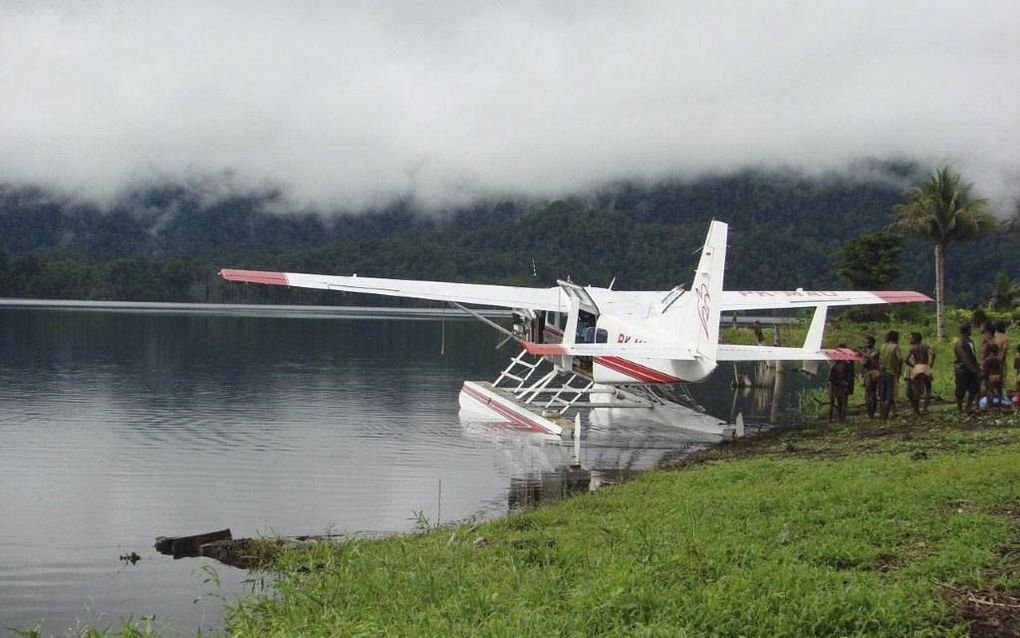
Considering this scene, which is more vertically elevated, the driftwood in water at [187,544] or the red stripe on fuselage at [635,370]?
the red stripe on fuselage at [635,370]

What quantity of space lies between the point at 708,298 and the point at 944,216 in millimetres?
30672

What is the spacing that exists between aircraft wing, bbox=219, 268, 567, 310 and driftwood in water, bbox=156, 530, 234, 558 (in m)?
9.49

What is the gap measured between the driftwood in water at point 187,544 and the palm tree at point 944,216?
37.4 metres

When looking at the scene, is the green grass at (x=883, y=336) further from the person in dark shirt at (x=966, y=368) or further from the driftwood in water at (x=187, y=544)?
the driftwood in water at (x=187, y=544)

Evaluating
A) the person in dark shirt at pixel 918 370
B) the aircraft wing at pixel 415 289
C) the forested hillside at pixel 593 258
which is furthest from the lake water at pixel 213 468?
the forested hillside at pixel 593 258

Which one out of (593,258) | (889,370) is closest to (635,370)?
(889,370)

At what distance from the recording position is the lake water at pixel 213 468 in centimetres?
829

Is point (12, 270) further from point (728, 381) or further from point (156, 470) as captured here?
point (156, 470)

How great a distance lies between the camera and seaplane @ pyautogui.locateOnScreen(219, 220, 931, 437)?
1571cm

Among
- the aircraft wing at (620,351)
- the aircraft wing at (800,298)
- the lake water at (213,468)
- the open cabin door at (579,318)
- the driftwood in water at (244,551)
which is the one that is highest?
the aircraft wing at (800,298)

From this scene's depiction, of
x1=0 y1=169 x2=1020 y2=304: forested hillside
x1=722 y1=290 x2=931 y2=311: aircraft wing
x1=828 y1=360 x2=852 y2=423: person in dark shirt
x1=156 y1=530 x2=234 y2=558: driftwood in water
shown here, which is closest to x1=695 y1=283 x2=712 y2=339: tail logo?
x1=828 y1=360 x2=852 y2=423: person in dark shirt

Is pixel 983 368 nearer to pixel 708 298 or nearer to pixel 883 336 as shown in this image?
pixel 708 298

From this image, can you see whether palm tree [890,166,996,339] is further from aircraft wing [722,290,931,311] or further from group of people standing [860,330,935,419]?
group of people standing [860,330,935,419]

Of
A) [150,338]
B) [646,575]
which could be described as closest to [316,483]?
[646,575]
